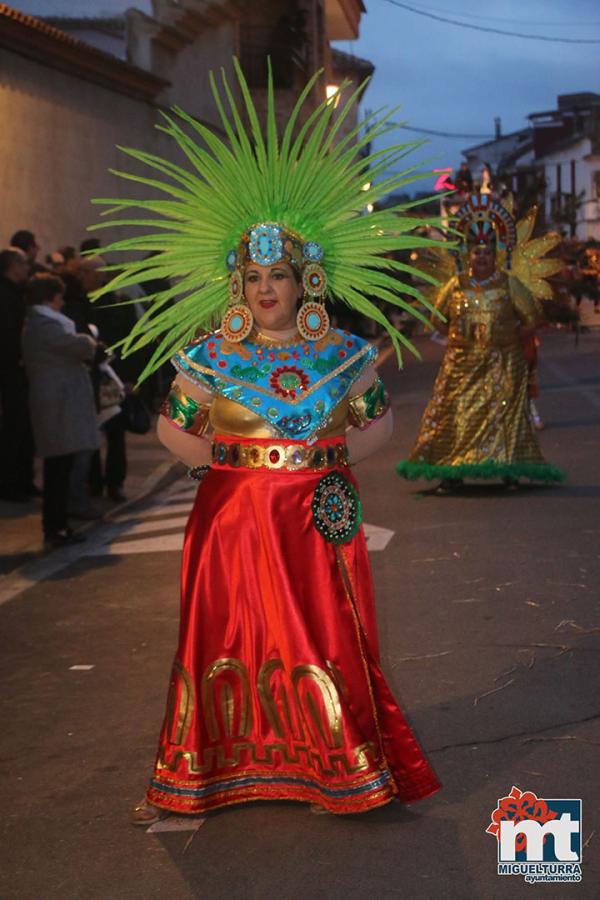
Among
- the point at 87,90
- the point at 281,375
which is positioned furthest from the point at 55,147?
the point at 281,375

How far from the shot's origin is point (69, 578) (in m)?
9.44

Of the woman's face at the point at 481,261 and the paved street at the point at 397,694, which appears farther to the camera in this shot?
the woman's face at the point at 481,261

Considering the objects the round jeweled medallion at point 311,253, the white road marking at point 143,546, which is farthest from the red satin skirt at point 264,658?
the white road marking at point 143,546

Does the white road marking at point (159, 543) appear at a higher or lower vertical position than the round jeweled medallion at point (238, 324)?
lower

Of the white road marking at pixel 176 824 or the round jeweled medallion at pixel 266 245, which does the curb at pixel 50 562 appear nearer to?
the white road marking at pixel 176 824

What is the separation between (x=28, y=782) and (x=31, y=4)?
18511 mm

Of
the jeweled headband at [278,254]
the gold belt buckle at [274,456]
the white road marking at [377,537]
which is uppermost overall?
the jeweled headband at [278,254]

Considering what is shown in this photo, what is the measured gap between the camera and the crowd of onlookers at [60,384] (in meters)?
10.5

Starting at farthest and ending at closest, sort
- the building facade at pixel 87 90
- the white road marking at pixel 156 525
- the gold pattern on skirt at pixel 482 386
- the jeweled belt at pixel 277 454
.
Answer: the building facade at pixel 87 90
the gold pattern on skirt at pixel 482 386
the white road marking at pixel 156 525
the jeweled belt at pixel 277 454

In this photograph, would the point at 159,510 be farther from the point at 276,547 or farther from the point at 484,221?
the point at 276,547

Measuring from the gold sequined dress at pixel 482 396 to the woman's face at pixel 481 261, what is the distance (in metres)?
0.07

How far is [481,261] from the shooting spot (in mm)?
11586

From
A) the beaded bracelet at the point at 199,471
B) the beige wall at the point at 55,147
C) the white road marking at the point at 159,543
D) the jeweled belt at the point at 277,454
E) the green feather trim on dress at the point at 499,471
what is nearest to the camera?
the jeweled belt at the point at 277,454

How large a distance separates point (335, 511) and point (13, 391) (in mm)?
7726
